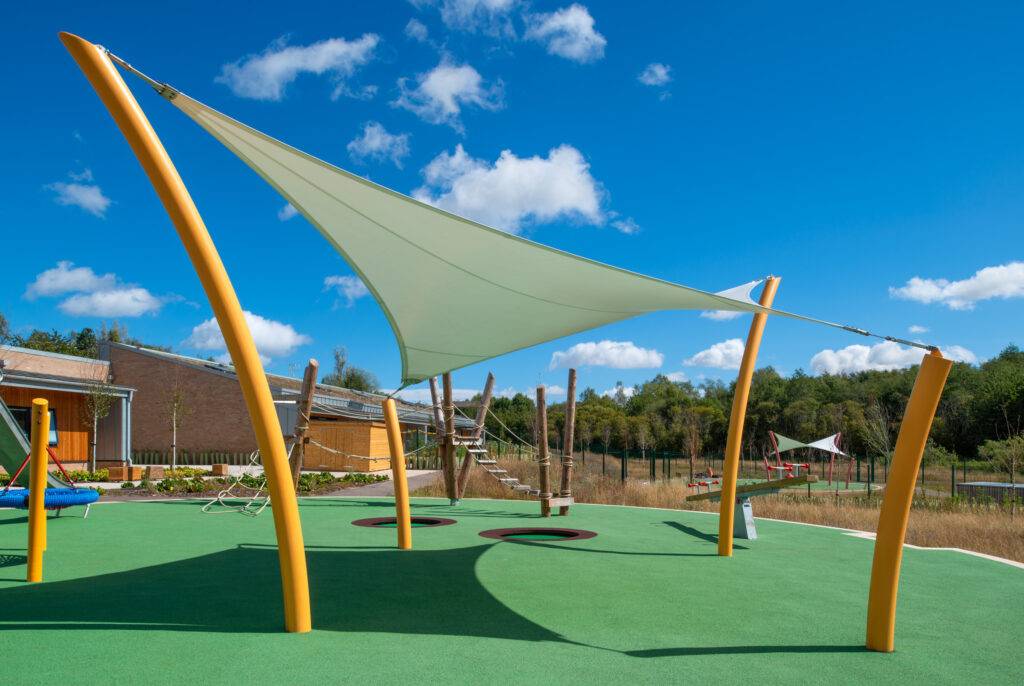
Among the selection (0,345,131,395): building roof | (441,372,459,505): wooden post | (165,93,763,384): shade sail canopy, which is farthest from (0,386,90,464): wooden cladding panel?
(165,93,763,384): shade sail canopy

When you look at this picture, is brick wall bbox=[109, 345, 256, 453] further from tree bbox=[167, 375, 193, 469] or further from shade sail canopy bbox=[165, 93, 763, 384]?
shade sail canopy bbox=[165, 93, 763, 384]

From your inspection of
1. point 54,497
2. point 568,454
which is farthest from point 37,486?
point 568,454

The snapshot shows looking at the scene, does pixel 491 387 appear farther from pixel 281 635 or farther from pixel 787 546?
pixel 281 635

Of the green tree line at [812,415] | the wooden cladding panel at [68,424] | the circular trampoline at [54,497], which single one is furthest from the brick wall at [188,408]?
the circular trampoline at [54,497]

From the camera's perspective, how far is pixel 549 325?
6.29 meters

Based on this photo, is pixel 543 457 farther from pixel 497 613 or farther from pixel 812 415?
pixel 812 415

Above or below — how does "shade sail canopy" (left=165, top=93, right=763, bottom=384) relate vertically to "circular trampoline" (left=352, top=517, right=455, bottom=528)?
above

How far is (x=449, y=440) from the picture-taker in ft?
39.5

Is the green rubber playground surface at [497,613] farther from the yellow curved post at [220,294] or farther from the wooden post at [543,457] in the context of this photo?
the wooden post at [543,457]

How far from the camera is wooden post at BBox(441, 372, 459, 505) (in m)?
12.0

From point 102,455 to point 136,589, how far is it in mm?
21886

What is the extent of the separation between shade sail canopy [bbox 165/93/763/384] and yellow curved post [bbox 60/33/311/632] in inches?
11.0

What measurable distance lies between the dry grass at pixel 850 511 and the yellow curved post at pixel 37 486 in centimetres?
930

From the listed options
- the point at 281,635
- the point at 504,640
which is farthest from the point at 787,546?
the point at 281,635
